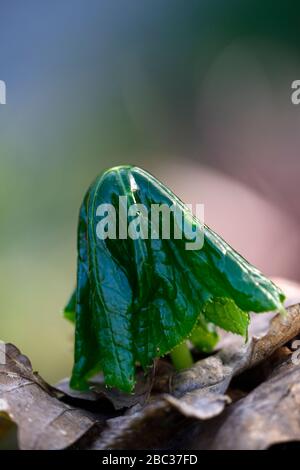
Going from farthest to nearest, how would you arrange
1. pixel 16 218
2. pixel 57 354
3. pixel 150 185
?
pixel 16 218, pixel 57 354, pixel 150 185

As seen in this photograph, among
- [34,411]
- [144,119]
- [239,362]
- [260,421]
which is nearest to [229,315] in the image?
[239,362]

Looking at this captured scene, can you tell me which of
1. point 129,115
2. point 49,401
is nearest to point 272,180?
point 129,115

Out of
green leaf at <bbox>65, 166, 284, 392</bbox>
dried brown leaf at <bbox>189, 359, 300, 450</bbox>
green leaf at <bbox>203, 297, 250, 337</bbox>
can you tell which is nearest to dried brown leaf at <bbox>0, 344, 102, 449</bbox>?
green leaf at <bbox>65, 166, 284, 392</bbox>

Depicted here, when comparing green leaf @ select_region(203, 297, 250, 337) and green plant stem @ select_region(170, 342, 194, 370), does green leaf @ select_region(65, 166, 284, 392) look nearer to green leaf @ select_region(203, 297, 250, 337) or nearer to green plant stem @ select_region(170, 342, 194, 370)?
green leaf @ select_region(203, 297, 250, 337)

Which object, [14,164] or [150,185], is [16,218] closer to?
[14,164]

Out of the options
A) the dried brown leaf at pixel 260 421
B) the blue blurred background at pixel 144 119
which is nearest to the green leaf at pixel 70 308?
the dried brown leaf at pixel 260 421

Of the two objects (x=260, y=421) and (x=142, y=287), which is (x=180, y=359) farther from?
(x=260, y=421)
